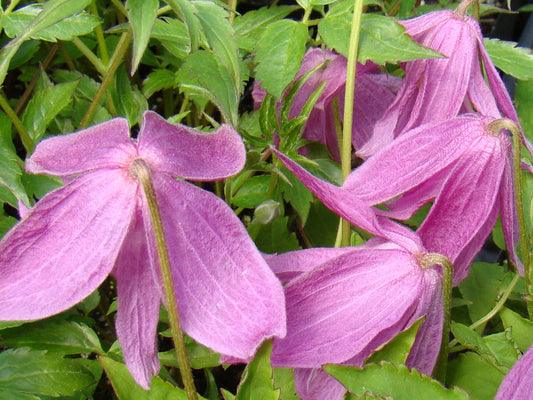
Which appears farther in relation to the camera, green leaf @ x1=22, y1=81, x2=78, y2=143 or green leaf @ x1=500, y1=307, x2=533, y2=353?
green leaf @ x1=22, y1=81, x2=78, y2=143

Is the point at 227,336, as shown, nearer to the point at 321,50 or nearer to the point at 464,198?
the point at 464,198

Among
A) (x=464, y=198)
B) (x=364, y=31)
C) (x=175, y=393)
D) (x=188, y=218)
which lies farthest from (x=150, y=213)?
(x=364, y=31)

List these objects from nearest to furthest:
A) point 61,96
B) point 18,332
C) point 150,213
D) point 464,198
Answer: point 150,213
point 464,198
point 18,332
point 61,96

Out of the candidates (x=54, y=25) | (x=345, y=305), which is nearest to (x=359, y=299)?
(x=345, y=305)

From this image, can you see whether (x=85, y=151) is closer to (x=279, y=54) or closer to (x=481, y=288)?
(x=279, y=54)

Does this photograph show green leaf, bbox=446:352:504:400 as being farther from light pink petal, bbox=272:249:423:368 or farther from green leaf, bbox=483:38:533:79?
green leaf, bbox=483:38:533:79

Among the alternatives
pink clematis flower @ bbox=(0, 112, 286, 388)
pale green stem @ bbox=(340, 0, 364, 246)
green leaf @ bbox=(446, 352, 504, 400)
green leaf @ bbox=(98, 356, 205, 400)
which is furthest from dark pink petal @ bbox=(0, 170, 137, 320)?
green leaf @ bbox=(446, 352, 504, 400)
